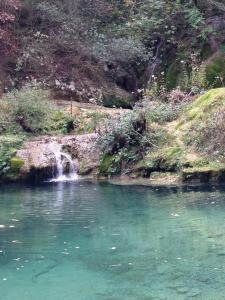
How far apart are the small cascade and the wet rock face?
94 millimetres

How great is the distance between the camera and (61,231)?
10109mm

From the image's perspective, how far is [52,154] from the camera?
56.9ft

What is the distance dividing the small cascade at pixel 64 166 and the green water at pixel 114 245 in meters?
→ 2.96

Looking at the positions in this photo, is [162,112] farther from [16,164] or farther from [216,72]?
[216,72]

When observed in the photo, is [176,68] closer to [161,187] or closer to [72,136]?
[72,136]

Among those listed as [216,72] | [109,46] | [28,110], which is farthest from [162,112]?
[109,46]

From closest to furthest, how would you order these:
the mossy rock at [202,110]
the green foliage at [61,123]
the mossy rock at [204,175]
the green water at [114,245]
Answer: the green water at [114,245] → the mossy rock at [204,175] → the mossy rock at [202,110] → the green foliage at [61,123]

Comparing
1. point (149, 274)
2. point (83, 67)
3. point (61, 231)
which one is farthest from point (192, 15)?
point (149, 274)

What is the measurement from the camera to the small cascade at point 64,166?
1720 centimetres

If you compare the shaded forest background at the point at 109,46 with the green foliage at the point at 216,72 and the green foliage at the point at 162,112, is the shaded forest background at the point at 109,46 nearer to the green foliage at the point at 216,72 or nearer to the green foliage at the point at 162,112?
the green foliage at the point at 216,72

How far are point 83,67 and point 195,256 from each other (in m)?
17.4

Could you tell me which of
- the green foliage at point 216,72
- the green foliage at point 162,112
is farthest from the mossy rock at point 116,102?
the green foliage at point 162,112

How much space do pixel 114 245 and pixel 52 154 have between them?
849 cm

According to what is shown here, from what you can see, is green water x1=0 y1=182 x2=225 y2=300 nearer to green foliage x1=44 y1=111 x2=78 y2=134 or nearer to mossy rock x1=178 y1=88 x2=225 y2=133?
mossy rock x1=178 y1=88 x2=225 y2=133
